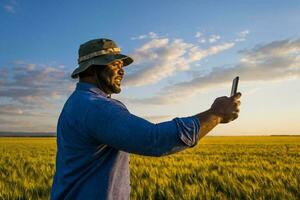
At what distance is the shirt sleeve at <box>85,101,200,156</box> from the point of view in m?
1.90

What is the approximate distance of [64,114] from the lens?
7.48 feet

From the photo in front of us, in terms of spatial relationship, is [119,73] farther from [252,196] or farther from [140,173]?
[140,173]

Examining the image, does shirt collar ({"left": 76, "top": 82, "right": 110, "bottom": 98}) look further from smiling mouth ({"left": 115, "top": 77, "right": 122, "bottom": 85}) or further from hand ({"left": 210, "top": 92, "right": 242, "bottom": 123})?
hand ({"left": 210, "top": 92, "right": 242, "bottom": 123})

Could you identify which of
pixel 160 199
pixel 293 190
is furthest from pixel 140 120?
pixel 293 190

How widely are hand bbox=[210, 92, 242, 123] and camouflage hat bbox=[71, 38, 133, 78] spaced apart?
0.56 meters

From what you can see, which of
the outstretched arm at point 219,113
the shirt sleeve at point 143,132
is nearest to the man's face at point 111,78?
the shirt sleeve at point 143,132

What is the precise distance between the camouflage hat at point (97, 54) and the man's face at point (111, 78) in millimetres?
46

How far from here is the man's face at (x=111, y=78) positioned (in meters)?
2.32

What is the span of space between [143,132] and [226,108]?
15.7 inches

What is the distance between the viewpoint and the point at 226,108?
203 cm

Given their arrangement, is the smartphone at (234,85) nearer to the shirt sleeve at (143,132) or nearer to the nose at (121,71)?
the shirt sleeve at (143,132)

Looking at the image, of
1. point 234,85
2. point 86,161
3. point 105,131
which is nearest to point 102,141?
point 105,131

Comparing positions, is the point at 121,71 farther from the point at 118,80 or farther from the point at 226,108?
the point at 226,108

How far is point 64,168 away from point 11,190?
577 cm
